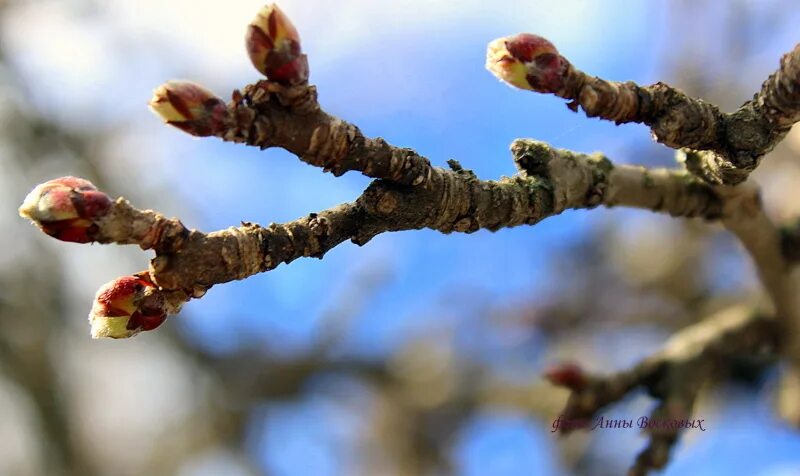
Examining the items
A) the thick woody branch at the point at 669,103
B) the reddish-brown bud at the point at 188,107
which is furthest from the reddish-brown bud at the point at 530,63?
the reddish-brown bud at the point at 188,107

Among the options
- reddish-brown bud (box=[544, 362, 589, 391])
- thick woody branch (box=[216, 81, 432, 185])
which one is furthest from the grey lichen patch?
reddish-brown bud (box=[544, 362, 589, 391])

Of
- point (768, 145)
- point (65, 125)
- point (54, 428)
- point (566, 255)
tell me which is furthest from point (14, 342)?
point (768, 145)

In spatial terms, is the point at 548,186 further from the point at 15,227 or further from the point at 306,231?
the point at 15,227

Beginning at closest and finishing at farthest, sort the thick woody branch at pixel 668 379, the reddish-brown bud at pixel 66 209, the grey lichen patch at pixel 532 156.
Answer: the reddish-brown bud at pixel 66 209, the grey lichen patch at pixel 532 156, the thick woody branch at pixel 668 379

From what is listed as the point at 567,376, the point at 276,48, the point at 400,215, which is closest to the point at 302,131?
the point at 276,48

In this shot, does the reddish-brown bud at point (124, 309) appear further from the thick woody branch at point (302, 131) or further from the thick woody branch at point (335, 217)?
the thick woody branch at point (302, 131)

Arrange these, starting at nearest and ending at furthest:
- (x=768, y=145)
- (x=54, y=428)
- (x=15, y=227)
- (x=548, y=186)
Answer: (x=768, y=145) < (x=548, y=186) < (x=54, y=428) < (x=15, y=227)

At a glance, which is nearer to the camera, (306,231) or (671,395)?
(306,231)

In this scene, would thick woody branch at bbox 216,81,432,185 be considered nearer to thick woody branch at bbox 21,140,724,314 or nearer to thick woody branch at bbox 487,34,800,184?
thick woody branch at bbox 21,140,724,314
